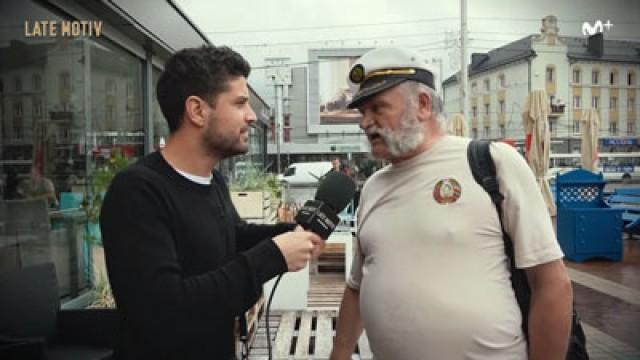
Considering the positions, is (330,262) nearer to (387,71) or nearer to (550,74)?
(387,71)

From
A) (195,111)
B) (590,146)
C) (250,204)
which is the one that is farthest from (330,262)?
(590,146)

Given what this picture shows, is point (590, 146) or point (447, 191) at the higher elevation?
point (590, 146)

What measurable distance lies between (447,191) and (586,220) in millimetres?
6796

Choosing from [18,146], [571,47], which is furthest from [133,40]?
[571,47]

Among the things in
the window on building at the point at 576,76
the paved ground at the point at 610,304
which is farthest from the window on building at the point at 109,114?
the window on building at the point at 576,76

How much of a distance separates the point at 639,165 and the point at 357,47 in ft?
95.5

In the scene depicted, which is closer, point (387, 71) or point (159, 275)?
point (159, 275)

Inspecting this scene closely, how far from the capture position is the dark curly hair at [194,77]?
1380 mm

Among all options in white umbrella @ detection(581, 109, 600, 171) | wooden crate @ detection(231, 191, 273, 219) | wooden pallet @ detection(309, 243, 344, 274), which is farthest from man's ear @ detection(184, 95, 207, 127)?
white umbrella @ detection(581, 109, 600, 171)

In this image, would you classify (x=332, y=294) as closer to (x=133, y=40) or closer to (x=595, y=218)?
(x=133, y=40)

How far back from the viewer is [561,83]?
16359 millimetres

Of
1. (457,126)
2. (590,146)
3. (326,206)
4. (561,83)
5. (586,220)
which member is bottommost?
(586,220)

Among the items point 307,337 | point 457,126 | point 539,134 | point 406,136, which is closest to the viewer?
point 406,136

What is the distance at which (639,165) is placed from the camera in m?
24.2
